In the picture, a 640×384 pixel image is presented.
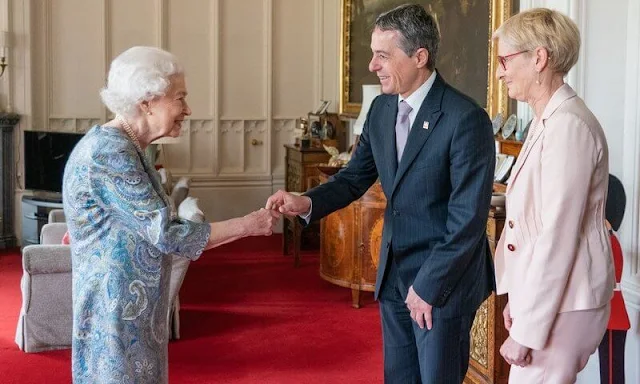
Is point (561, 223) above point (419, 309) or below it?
above

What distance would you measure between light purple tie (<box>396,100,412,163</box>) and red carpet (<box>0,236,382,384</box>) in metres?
2.33

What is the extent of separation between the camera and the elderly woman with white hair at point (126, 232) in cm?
259

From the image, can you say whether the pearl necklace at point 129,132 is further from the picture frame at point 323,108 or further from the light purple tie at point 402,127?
the picture frame at point 323,108

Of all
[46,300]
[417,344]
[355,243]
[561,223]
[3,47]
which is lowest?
[46,300]

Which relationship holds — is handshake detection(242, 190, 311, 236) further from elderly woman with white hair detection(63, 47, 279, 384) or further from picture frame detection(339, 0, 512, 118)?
picture frame detection(339, 0, 512, 118)

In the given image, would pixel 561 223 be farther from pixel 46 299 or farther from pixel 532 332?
pixel 46 299

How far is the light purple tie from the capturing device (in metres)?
2.90

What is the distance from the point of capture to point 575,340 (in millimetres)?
2379

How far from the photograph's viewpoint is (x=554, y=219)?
7.57 feet

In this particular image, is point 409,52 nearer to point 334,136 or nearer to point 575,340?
point 575,340

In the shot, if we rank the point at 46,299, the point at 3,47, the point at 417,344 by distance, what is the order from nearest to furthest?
the point at 417,344, the point at 46,299, the point at 3,47

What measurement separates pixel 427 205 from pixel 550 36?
661 mm

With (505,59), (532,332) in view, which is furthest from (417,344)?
(505,59)

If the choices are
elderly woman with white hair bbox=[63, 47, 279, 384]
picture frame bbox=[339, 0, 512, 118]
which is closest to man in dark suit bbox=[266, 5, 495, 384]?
elderly woman with white hair bbox=[63, 47, 279, 384]
